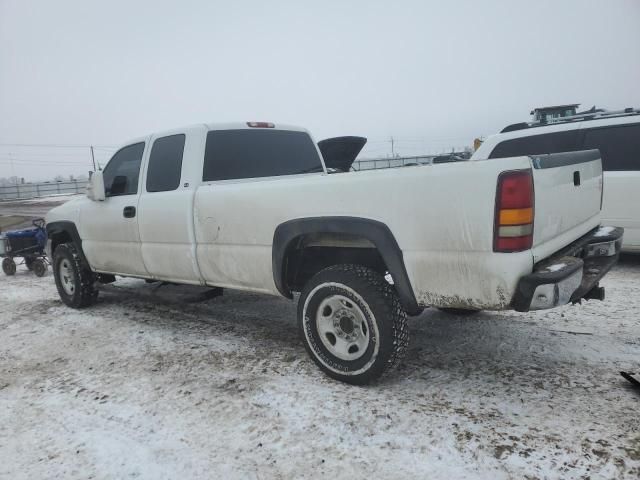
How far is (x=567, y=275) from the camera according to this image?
7.69 feet

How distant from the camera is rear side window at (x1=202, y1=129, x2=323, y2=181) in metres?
3.99

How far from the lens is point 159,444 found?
2428mm

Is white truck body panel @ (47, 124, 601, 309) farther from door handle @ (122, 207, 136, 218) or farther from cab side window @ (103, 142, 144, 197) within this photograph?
cab side window @ (103, 142, 144, 197)

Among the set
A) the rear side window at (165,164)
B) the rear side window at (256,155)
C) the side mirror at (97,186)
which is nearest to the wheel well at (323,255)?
the rear side window at (256,155)

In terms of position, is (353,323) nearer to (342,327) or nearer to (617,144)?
(342,327)

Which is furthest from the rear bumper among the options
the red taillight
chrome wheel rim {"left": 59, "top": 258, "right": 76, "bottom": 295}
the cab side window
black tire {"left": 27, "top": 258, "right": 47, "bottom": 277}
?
black tire {"left": 27, "top": 258, "right": 47, "bottom": 277}

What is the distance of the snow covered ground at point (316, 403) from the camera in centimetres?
221

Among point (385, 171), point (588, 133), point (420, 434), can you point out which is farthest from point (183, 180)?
point (588, 133)

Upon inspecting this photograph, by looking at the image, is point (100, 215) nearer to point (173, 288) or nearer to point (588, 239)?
point (173, 288)

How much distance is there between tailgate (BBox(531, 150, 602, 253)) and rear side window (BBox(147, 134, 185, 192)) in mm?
2966

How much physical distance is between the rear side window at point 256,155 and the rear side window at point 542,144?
3030mm

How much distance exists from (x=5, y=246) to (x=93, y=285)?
3620mm

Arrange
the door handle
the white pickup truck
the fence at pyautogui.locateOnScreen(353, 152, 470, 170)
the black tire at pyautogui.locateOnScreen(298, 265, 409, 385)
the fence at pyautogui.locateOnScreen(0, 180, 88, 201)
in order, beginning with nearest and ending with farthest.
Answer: the white pickup truck < the black tire at pyautogui.locateOnScreen(298, 265, 409, 385) < the door handle < the fence at pyautogui.locateOnScreen(353, 152, 470, 170) < the fence at pyautogui.locateOnScreen(0, 180, 88, 201)

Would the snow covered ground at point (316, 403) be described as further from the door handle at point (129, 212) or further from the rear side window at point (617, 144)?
the rear side window at point (617, 144)
